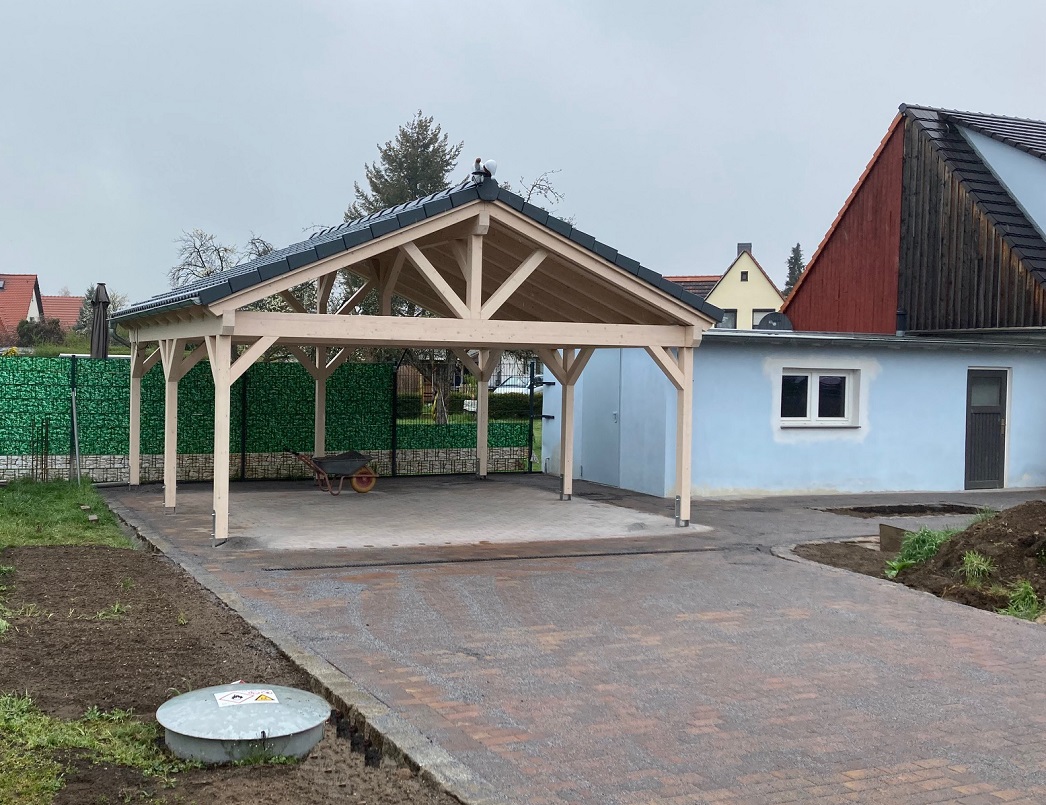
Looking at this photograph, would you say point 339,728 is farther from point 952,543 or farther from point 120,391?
point 120,391

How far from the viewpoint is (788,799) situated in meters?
4.59

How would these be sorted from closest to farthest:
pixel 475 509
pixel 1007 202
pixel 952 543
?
pixel 952 543 < pixel 475 509 < pixel 1007 202

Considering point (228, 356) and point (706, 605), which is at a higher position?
point (228, 356)

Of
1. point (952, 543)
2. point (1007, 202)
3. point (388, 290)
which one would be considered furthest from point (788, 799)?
point (1007, 202)

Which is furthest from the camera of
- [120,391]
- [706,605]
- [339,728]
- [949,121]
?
[949,121]

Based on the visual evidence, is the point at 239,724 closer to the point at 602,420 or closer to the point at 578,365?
the point at 578,365

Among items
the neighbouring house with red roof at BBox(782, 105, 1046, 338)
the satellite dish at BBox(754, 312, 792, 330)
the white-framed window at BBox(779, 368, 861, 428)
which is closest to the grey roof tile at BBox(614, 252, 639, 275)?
the white-framed window at BBox(779, 368, 861, 428)

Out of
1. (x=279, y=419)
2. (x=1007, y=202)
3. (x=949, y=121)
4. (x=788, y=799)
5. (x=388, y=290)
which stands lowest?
(x=788, y=799)

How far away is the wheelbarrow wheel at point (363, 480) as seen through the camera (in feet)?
52.3

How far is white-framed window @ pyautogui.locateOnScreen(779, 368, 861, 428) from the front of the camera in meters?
17.1

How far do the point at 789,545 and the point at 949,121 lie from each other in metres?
14.6

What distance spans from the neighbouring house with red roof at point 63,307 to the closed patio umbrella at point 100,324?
58457 millimetres

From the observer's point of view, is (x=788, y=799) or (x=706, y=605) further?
(x=706, y=605)

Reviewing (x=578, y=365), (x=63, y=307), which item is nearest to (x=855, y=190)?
(x=578, y=365)
